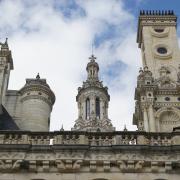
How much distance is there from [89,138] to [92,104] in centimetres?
4558

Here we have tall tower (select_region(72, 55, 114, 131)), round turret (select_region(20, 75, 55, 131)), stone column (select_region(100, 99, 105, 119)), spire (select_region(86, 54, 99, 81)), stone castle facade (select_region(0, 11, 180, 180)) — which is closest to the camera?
stone castle facade (select_region(0, 11, 180, 180))

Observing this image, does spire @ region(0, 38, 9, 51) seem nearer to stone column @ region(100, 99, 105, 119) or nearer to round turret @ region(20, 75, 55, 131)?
round turret @ region(20, 75, 55, 131)

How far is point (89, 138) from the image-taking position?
821 inches

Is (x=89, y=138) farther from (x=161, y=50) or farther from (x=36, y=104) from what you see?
(x=161, y=50)

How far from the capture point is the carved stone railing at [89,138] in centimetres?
2052

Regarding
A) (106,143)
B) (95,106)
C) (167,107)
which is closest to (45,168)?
(106,143)

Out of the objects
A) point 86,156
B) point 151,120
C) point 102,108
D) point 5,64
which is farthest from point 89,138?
point 102,108

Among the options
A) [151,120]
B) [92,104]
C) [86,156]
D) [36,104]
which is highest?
[92,104]

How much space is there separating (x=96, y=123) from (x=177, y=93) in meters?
11.8

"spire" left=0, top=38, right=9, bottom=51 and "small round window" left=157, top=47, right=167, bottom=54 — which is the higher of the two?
"small round window" left=157, top=47, right=167, bottom=54

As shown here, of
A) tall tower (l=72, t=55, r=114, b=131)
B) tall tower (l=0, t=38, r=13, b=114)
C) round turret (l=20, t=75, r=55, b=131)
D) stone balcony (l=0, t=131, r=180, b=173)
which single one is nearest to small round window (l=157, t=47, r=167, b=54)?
tall tower (l=72, t=55, r=114, b=131)

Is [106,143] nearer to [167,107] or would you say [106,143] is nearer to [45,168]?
[45,168]

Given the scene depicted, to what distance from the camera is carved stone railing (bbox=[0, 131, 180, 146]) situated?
67.3 feet

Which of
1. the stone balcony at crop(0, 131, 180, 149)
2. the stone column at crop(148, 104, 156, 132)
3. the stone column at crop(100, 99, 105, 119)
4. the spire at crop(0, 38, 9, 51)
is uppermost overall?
the stone column at crop(100, 99, 105, 119)
